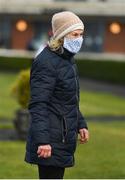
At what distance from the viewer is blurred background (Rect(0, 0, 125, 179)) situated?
36.0 feet

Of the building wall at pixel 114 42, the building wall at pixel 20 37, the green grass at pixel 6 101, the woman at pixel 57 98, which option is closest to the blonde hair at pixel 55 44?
the woman at pixel 57 98

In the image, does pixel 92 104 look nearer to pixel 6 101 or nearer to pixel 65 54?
pixel 6 101

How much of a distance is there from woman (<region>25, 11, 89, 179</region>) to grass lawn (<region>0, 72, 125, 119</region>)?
11.2 metres

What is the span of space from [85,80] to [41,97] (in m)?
26.9

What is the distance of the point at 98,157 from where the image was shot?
455 inches

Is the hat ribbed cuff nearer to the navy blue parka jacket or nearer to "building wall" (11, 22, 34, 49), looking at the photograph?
the navy blue parka jacket

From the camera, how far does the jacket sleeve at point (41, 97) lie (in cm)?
567

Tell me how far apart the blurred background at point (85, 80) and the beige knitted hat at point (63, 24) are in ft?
3.44

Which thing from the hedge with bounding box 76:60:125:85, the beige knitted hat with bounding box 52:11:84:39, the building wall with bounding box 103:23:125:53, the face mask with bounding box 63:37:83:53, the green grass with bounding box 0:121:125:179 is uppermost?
the building wall with bounding box 103:23:125:53

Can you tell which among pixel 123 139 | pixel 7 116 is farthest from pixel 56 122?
pixel 7 116

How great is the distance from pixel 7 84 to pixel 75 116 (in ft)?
73.2

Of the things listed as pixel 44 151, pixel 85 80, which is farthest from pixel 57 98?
pixel 85 80

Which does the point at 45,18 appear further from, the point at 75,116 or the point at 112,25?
the point at 75,116

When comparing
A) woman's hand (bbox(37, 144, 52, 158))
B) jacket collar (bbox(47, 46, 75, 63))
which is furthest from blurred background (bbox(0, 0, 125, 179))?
woman's hand (bbox(37, 144, 52, 158))
